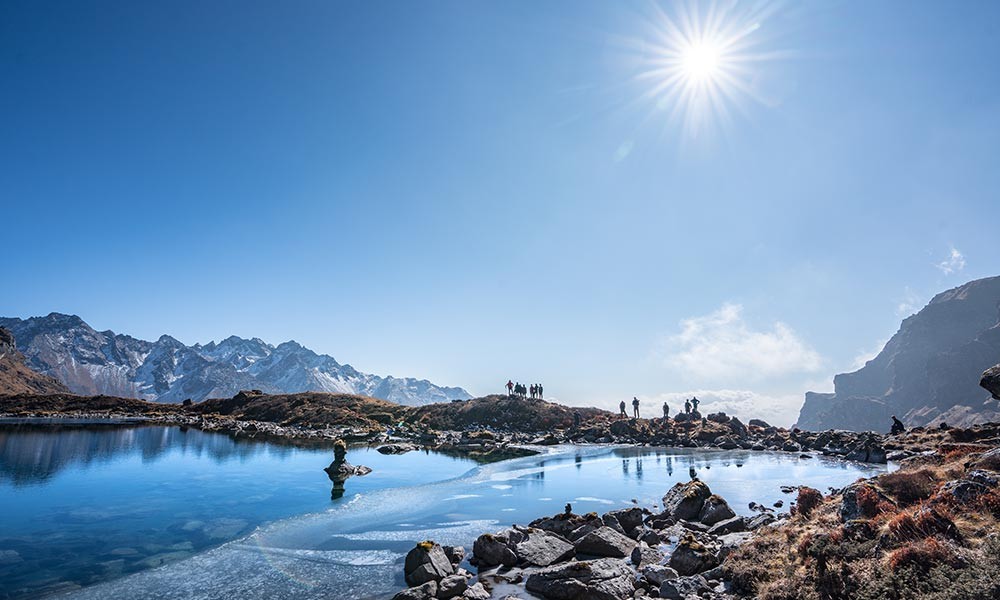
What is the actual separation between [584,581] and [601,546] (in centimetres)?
530

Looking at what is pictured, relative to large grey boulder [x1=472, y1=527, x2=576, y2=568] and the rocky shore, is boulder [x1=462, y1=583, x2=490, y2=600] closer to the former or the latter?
the rocky shore

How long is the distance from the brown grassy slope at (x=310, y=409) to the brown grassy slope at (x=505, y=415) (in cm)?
1154

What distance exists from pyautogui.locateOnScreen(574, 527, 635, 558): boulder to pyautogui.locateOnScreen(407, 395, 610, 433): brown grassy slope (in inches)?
3201

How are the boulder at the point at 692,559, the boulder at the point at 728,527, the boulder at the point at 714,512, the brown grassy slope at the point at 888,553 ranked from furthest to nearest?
the boulder at the point at 714,512, the boulder at the point at 728,527, the boulder at the point at 692,559, the brown grassy slope at the point at 888,553

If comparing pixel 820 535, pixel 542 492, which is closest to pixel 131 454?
pixel 542 492

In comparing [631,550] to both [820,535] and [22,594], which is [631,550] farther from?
[22,594]

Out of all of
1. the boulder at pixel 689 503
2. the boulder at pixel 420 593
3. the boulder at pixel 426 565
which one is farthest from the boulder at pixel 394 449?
the boulder at pixel 420 593

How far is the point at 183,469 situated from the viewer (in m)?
56.7

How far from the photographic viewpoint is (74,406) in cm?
15500

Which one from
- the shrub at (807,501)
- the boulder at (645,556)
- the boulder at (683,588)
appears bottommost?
the boulder at (645,556)

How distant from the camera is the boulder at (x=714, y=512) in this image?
30406 mm

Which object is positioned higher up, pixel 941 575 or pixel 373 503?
pixel 941 575

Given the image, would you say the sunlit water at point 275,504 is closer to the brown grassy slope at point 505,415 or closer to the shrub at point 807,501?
the shrub at point 807,501

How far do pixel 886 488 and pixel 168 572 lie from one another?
38123 millimetres
